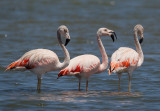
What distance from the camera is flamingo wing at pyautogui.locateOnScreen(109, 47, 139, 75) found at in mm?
8703

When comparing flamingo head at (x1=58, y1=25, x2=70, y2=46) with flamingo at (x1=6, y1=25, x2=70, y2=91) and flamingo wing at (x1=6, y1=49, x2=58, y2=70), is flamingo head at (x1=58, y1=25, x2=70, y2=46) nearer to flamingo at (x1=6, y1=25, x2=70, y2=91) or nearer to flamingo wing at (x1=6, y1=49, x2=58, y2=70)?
flamingo at (x1=6, y1=25, x2=70, y2=91)

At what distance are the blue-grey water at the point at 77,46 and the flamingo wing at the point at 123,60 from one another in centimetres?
51

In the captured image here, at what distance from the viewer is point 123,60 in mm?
8844

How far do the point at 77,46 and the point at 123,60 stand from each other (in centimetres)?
597

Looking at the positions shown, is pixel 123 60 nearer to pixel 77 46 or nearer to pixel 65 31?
pixel 65 31

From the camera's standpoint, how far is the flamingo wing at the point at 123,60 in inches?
343

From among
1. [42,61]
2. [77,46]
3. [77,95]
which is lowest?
[77,95]

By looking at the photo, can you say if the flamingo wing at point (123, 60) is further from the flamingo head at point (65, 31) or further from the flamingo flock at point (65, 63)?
the flamingo head at point (65, 31)

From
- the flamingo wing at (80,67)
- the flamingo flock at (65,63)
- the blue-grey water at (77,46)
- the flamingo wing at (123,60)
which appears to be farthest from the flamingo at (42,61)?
the flamingo wing at (123,60)

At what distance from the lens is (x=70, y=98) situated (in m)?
8.10

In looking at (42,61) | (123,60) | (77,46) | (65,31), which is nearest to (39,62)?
(42,61)

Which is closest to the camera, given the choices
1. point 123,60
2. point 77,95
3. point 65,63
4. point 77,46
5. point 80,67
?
point 77,95

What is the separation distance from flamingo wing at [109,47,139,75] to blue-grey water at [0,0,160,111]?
0.51 meters

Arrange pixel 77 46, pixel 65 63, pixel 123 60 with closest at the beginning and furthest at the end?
pixel 65 63
pixel 123 60
pixel 77 46
